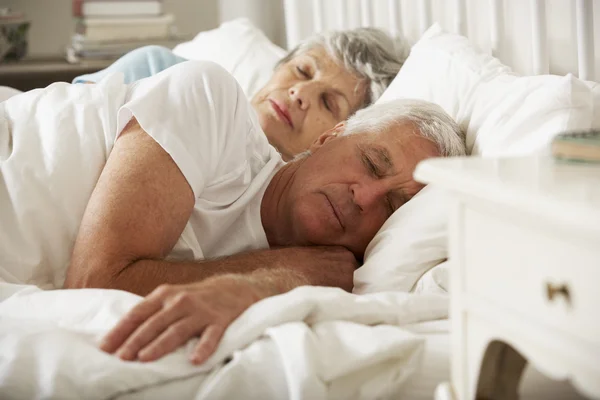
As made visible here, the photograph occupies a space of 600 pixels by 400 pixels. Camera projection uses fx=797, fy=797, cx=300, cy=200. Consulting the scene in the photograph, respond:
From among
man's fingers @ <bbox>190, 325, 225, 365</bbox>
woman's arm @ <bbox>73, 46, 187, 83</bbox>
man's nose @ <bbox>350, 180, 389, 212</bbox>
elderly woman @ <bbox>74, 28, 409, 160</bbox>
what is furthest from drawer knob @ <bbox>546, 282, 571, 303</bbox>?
woman's arm @ <bbox>73, 46, 187, 83</bbox>

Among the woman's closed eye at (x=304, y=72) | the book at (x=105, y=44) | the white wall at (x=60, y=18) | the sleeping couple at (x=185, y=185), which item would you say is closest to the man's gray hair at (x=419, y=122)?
the sleeping couple at (x=185, y=185)

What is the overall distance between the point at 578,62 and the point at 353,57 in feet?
2.43

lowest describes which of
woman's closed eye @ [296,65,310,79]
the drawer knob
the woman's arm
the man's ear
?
the man's ear

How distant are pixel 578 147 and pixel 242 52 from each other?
1.74 m

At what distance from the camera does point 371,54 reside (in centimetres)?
207

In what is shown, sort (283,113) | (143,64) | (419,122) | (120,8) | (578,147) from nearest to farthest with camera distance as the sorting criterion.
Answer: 1. (578,147)
2. (419,122)
3. (283,113)
4. (143,64)
5. (120,8)

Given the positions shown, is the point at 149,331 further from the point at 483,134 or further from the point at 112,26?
the point at 112,26

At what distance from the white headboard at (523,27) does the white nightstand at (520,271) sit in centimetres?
65

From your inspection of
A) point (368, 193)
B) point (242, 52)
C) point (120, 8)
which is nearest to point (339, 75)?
point (242, 52)

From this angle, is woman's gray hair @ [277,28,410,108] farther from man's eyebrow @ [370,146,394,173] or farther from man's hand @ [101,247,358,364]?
man's hand @ [101,247,358,364]

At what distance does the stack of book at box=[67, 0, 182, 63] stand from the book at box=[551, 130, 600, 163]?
2.35 metres

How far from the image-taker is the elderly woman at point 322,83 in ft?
6.72

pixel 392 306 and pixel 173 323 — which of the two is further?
pixel 392 306

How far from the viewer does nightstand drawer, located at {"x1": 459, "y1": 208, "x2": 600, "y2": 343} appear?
2.11 ft
